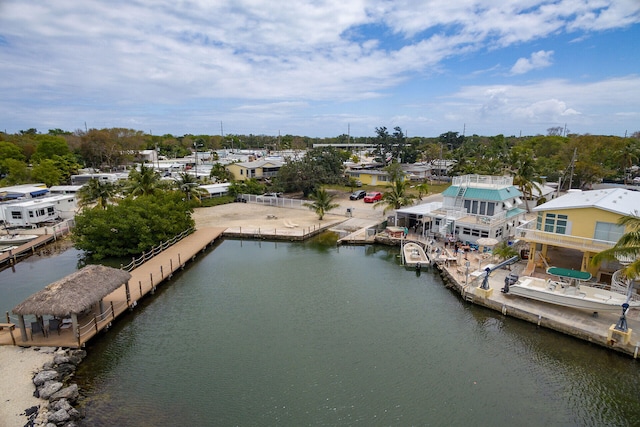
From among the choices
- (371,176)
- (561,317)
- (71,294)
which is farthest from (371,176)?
(71,294)

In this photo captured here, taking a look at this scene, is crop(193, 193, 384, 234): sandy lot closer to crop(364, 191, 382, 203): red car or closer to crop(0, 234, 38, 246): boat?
crop(364, 191, 382, 203): red car

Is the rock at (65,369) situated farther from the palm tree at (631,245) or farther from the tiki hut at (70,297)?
the palm tree at (631,245)

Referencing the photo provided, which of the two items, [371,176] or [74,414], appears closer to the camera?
[74,414]

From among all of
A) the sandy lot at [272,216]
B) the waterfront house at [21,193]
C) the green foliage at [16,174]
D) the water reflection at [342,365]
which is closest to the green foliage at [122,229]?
the water reflection at [342,365]

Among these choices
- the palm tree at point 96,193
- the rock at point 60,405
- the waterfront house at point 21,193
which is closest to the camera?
the rock at point 60,405

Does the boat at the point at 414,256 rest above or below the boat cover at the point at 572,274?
below

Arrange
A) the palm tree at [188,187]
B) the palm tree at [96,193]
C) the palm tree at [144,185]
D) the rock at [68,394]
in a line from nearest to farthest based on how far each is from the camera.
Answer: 1. the rock at [68,394]
2. the palm tree at [144,185]
3. the palm tree at [96,193]
4. the palm tree at [188,187]

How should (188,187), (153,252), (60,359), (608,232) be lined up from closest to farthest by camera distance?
(60,359) → (608,232) → (153,252) → (188,187)

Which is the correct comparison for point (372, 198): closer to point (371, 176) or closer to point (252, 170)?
point (371, 176)
